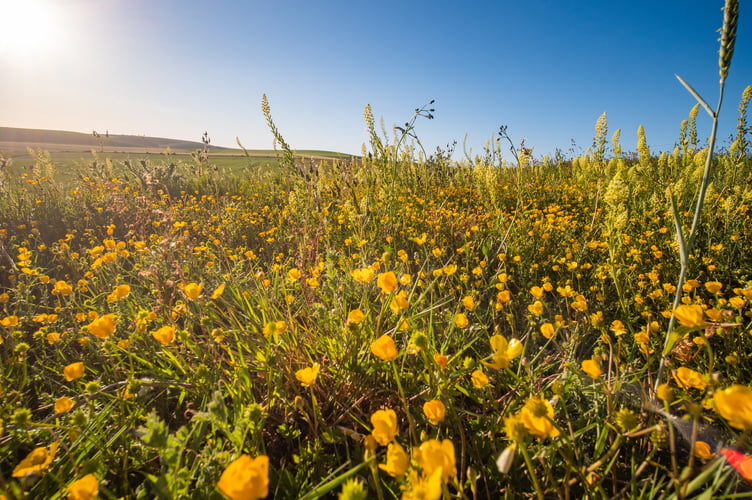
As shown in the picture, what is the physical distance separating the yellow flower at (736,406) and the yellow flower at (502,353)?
0.38 meters

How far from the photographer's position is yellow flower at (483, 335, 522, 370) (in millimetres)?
848

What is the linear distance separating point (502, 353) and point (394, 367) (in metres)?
0.30

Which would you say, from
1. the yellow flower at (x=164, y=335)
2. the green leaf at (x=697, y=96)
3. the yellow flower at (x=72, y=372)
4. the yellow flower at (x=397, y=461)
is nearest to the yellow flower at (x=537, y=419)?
the yellow flower at (x=397, y=461)

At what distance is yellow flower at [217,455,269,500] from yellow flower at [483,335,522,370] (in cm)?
58

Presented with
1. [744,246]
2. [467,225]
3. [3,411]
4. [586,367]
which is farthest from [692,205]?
[3,411]

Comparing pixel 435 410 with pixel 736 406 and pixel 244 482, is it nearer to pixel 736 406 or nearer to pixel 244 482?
pixel 244 482

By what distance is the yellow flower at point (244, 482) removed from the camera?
0.56m

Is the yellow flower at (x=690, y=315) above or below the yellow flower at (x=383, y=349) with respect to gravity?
above

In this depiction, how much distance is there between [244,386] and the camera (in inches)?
49.8

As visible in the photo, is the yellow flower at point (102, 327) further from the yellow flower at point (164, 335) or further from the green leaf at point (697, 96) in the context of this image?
the green leaf at point (697, 96)

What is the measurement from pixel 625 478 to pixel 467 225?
249 cm

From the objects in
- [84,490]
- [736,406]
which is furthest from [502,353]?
[84,490]

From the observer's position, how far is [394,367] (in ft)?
3.06

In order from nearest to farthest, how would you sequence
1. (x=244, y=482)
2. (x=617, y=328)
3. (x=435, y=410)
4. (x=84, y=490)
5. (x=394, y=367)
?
1. (x=244, y=482)
2. (x=84, y=490)
3. (x=435, y=410)
4. (x=394, y=367)
5. (x=617, y=328)
